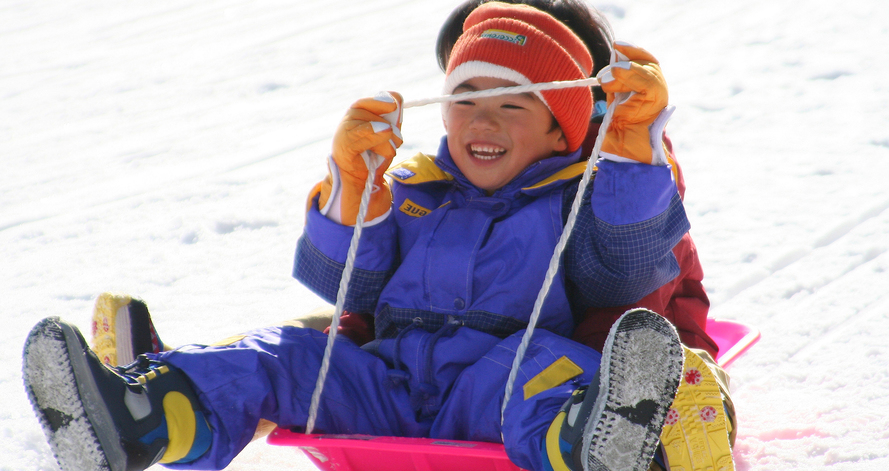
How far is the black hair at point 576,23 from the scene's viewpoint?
1466 mm

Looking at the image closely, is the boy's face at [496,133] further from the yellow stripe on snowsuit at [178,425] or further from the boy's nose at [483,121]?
the yellow stripe on snowsuit at [178,425]

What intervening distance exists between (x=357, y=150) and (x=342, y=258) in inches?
7.6

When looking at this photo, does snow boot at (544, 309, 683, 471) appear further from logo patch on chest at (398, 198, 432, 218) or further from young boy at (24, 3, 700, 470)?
logo patch on chest at (398, 198, 432, 218)

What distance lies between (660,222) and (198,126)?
2.66 metres

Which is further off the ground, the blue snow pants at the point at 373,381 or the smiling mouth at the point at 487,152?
the smiling mouth at the point at 487,152

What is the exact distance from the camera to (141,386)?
1019mm

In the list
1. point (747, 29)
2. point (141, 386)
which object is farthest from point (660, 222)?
point (747, 29)

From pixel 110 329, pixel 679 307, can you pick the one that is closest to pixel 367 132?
pixel 110 329

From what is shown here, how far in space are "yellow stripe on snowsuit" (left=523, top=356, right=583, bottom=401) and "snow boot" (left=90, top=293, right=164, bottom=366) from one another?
0.64 metres

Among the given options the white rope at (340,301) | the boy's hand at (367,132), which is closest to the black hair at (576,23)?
the boy's hand at (367,132)

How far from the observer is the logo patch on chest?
133 cm

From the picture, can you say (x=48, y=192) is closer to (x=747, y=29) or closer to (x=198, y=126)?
(x=198, y=126)

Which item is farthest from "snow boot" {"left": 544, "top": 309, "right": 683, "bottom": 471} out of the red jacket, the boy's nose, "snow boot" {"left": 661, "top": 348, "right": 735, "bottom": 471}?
the boy's nose

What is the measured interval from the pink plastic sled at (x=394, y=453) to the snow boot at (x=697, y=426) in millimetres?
200
